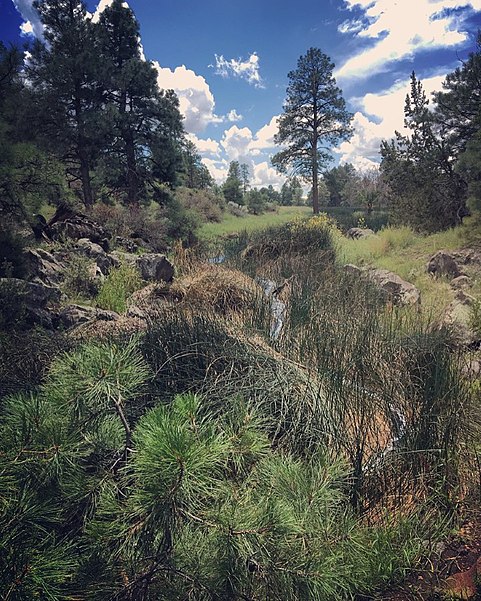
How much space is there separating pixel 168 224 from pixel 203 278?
9.01 m

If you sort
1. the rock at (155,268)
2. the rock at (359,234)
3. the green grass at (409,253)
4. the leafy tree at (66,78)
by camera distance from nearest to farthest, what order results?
the rock at (155,268) → the green grass at (409,253) → the leafy tree at (66,78) → the rock at (359,234)

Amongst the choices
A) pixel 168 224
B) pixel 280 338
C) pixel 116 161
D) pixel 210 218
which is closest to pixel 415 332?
pixel 280 338

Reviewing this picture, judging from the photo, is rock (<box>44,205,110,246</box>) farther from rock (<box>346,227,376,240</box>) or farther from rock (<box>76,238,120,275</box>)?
rock (<box>346,227,376,240</box>)

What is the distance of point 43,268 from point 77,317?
2.22 m

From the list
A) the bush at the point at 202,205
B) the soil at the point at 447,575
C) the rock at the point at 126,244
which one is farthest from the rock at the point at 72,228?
the bush at the point at 202,205

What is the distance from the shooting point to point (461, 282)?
7.38 meters

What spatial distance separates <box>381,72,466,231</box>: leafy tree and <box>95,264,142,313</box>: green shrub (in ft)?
35.2

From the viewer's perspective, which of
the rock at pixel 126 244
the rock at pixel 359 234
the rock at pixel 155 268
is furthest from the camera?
the rock at pixel 359 234

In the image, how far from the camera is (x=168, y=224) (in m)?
14.8

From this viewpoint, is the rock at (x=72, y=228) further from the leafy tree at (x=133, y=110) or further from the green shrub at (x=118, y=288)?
the leafy tree at (x=133, y=110)

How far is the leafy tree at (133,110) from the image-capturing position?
1380 cm

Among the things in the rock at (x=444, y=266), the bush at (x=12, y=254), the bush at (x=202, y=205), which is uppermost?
the bush at (x=202, y=205)

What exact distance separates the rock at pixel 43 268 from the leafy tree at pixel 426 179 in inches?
476

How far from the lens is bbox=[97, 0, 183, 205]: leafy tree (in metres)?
13.8
